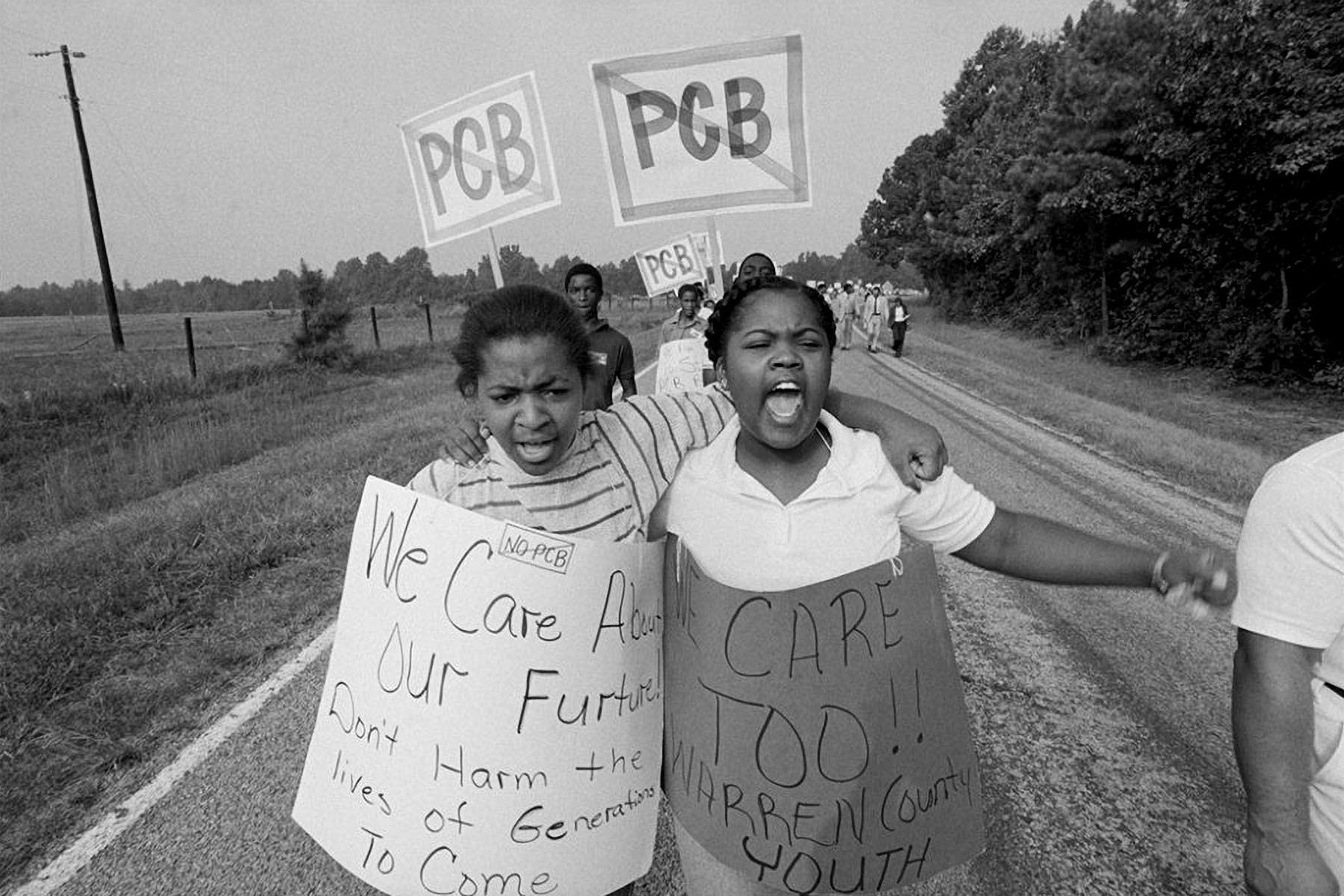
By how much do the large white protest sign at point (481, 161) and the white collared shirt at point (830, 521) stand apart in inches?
101

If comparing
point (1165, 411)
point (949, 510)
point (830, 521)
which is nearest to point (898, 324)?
point (1165, 411)

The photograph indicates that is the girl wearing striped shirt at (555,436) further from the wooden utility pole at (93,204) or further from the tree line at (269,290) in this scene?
the tree line at (269,290)

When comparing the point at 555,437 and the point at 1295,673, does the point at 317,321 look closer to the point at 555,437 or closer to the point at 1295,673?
the point at 555,437

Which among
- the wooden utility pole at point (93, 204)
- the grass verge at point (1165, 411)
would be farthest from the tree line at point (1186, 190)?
the wooden utility pole at point (93, 204)

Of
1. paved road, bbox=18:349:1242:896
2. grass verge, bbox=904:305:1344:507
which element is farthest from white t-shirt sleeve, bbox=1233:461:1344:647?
grass verge, bbox=904:305:1344:507

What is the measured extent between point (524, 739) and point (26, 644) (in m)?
3.57

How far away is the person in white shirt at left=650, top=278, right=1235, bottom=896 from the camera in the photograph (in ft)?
4.81

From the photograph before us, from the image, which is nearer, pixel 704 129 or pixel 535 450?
pixel 535 450

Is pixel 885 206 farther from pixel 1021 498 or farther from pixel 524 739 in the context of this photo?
pixel 524 739

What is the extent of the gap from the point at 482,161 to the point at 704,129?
45.9 inches

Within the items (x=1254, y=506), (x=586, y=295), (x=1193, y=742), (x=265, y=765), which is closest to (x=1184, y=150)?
(x=586, y=295)

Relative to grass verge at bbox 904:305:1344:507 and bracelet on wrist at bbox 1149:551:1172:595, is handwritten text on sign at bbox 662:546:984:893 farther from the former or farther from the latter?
grass verge at bbox 904:305:1344:507

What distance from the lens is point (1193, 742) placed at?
2850 mm

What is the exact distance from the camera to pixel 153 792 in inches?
103
